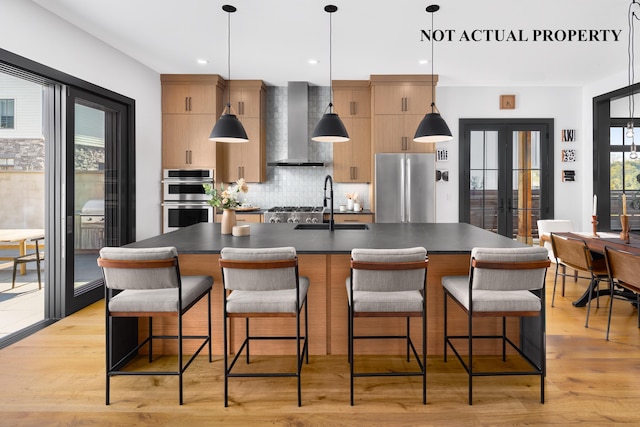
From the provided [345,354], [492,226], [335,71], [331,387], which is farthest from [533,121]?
[331,387]

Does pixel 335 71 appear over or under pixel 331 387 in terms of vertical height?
over

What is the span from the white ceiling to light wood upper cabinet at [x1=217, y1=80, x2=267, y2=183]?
0.22 m

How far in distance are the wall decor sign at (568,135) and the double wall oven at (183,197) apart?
5.62 m

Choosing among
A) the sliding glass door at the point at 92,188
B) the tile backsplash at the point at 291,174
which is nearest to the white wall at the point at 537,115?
the tile backsplash at the point at 291,174

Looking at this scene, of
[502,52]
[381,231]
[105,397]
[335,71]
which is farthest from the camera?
[335,71]

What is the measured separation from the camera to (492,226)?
6.19 metres

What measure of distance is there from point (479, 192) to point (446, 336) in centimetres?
411

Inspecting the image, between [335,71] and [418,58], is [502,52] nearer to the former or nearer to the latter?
[418,58]

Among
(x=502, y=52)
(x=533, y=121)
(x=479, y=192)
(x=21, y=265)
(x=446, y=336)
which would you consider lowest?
(x=446, y=336)

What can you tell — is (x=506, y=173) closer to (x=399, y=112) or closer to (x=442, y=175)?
(x=442, y=175)

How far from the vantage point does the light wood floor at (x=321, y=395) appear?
207 cm

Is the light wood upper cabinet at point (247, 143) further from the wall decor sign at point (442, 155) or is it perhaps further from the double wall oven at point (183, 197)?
the wall decor sign at point (442, 155)

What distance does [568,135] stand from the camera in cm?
605

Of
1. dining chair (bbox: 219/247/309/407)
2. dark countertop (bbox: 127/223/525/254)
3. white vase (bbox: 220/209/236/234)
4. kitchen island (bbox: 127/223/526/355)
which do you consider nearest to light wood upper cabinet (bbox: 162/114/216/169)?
dark countertop (bbox: 127/223/525/254)
